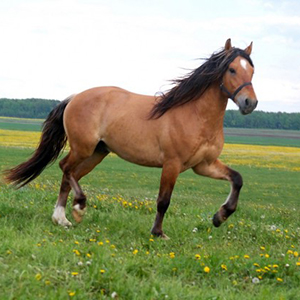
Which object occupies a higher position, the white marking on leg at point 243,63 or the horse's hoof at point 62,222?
the white marking on leg at point 243,63

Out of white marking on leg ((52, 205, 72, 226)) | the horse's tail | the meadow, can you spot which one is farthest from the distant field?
white marking on leg ((52, 205, 72, 226))

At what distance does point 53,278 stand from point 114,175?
24502 millimetres

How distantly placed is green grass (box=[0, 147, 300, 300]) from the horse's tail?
0.49 metres

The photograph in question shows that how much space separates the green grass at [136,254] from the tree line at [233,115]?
116432mm

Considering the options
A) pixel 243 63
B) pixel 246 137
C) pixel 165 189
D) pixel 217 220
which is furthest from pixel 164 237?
pixel 246 137

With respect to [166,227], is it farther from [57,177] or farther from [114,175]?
[114,175]

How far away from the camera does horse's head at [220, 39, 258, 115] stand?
7418 mm

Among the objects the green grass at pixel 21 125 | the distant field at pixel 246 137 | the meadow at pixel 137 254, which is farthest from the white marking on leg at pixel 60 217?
the green grass at pixel 21 125

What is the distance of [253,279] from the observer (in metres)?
6.06

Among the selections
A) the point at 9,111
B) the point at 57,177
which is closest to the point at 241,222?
the point at 57,177

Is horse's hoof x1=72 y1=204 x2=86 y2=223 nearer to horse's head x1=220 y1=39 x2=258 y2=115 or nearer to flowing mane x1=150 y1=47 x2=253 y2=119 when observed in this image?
flowing mane x1=150 y1=47 x2=253 y2=119

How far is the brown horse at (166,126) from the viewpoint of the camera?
774 centimetres

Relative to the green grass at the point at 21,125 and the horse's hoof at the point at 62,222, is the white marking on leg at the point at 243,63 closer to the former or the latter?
the horse's hoof at the point at 62,222

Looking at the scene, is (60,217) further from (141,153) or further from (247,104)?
(247,104)
